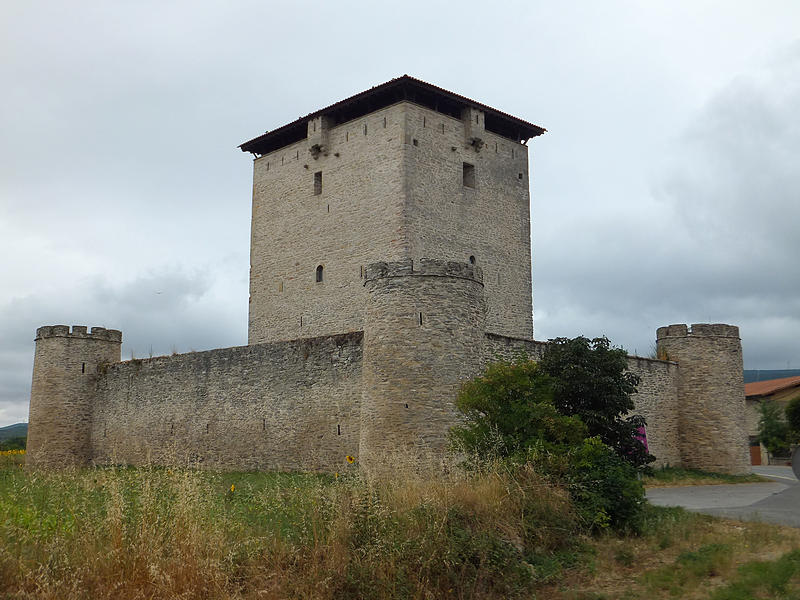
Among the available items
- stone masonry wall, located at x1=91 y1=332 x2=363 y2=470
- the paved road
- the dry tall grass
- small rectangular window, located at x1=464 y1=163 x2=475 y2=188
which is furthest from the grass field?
small rectangular window, located at x1=464 y1=163 x2=475 y2=188

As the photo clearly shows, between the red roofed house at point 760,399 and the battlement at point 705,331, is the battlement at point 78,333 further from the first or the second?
the red roofed house at point 760,399

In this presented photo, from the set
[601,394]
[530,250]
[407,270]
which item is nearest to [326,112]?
A: [530,250]

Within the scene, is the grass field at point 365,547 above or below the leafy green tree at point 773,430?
below

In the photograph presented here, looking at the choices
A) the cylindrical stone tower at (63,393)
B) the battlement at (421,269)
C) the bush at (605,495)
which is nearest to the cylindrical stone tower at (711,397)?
the battlement at (421,269)

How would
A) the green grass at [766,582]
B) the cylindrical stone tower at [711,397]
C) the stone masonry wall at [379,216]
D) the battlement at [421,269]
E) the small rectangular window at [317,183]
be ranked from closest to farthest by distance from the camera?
the green grass at [766,582], the battlement at [421,269], the cylindrical stone tower at [711,397], the stone masonry wall at [379,216], the small rectangular window at [317,183]

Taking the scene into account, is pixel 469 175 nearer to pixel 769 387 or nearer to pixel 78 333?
pixel 78 333

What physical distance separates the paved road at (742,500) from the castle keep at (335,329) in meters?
2.74

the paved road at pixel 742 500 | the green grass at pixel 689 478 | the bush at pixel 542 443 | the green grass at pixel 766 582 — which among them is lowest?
the green grass at pixel 766 582

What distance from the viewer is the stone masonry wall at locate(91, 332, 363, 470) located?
53.2 feet

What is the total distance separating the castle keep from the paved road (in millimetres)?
2740

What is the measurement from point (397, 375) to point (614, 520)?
421cm

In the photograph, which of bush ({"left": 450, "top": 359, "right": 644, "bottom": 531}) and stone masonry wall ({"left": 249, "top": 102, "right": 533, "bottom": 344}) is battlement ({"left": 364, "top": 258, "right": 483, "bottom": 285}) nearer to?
bush ({"left": 450, "top": 359, "right": 644, "bottom": 531})

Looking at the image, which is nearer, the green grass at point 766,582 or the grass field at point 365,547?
the grass field at point 365,547

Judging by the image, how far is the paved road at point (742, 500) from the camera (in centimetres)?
1162
